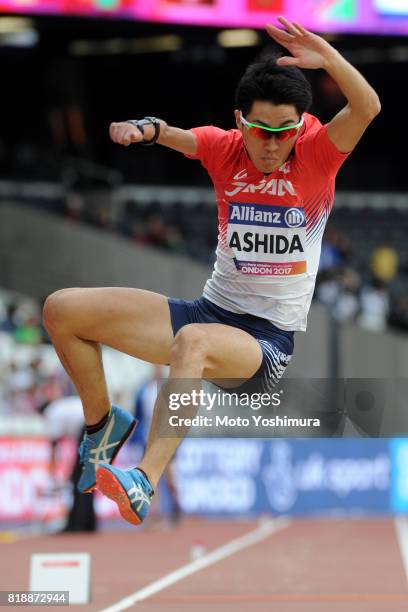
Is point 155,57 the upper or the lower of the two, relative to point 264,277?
upper

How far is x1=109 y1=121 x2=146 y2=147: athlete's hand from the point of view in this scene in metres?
5.30

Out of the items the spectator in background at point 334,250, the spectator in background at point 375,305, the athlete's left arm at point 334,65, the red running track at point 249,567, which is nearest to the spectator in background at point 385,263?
the spectator in background at point 334,250

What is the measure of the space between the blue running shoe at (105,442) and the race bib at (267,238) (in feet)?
3.43

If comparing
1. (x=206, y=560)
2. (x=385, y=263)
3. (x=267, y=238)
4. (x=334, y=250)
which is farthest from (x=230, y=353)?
(x=385, y=263)

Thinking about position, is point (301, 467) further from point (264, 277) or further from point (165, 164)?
point (165, 164)

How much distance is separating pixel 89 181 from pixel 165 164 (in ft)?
15.7

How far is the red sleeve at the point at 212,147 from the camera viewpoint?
589 centimetres

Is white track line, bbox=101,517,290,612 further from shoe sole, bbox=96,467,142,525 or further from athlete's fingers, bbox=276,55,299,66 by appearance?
athlete's fingers, bbox=276,55,299,66

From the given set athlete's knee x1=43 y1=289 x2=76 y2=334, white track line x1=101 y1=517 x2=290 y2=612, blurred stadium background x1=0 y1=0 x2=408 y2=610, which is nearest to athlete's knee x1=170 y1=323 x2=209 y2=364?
athlete's knee x1=43 y1=289 x2=76 y2=334

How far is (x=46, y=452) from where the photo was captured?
13.8m

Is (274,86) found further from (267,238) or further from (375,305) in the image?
(375,305)

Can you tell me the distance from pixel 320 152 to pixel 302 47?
1.91 ft

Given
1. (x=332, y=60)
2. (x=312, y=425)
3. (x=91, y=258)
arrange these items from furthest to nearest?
(x=91, y=258)
(x=312, y=425)
(x=332, y=60)

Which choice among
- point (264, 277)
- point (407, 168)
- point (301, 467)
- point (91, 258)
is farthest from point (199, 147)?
point (407, 168)
